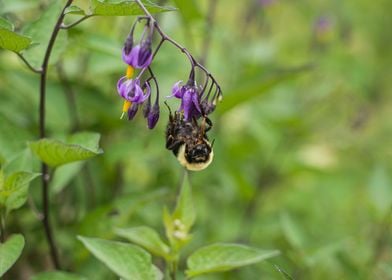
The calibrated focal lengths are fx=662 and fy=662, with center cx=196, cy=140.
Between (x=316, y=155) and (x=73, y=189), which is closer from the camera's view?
(x=73, y=189)

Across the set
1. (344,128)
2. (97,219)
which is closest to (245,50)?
(344,128)

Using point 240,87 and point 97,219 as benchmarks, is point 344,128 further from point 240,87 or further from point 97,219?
point 97,219

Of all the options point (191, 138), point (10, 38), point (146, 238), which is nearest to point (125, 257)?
point (146, 238)

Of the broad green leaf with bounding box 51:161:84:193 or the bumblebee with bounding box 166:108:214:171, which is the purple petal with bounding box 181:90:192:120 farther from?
the broad green leaf with bounding box 51:161:84:193

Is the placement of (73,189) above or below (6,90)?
below

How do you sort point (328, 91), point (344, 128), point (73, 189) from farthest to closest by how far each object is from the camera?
1. point (344, 128)
2. point (328, 91)
3. point (73, 189)

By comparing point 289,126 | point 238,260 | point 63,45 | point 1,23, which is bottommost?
point 289,126

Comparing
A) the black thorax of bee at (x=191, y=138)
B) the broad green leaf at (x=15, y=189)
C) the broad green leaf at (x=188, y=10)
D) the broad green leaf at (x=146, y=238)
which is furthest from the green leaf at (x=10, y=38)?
the broad green leaf at (x=188, y=10)

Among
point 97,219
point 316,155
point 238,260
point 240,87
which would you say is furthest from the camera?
point 316,155
